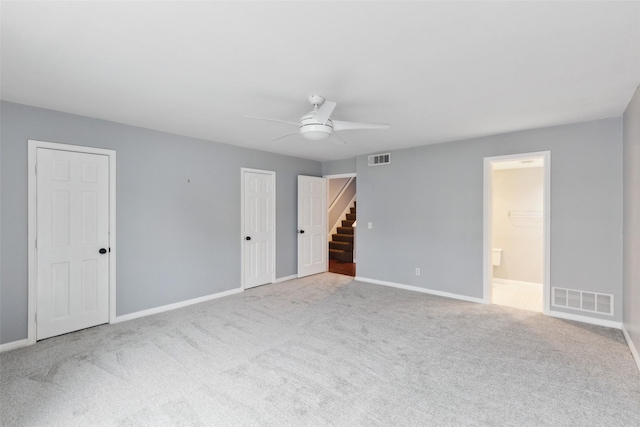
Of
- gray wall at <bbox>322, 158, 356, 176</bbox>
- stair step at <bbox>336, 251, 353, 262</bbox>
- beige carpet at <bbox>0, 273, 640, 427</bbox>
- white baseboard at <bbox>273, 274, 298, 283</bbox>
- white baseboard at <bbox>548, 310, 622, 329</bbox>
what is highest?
gray wall at <bbox>322, 158, 356, 176</bbox>

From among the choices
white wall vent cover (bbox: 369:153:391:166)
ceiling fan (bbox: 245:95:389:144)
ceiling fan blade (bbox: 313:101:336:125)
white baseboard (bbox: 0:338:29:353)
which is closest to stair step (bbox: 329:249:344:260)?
white wall vent cover (bbox: 369:153:391:166)

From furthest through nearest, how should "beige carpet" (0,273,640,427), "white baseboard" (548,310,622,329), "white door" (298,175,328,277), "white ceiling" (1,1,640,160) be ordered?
"white door" (298,175,328,277) < "white baseboard" (548,310,622,329) < "beige carpet" (0,273,640,427) < "white ceiling" (1,1,640,160)

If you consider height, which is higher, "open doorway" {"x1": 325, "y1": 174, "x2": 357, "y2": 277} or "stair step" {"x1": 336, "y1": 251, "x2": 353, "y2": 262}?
"open doorway" {"x1": 325, "y1": 174, "x2": 357, "y2": 277}

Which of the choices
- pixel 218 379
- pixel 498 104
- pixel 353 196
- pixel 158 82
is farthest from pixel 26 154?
pixel 353 196

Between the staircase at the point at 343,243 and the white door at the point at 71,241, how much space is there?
5492mm

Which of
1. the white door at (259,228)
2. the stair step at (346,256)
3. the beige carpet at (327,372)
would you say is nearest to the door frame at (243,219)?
the white door at (259,228)

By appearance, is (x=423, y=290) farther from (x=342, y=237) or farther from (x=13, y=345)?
(x=13, y=345)

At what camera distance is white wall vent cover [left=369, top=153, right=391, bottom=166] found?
5.50m

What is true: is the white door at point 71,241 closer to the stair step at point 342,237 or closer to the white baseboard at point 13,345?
the white baseboard at point 13,345

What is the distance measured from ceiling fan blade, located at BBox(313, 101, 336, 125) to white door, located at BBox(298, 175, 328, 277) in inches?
136

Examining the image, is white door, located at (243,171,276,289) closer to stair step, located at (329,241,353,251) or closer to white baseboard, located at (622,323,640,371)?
stair step, located at (329,241,353,251)

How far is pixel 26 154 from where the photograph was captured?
3102 mm

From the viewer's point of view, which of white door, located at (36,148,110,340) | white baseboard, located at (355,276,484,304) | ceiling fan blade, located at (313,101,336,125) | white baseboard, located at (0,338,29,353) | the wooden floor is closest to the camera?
ceiling fan blade, located at (313,101,336,125)

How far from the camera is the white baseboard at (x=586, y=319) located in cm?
352
